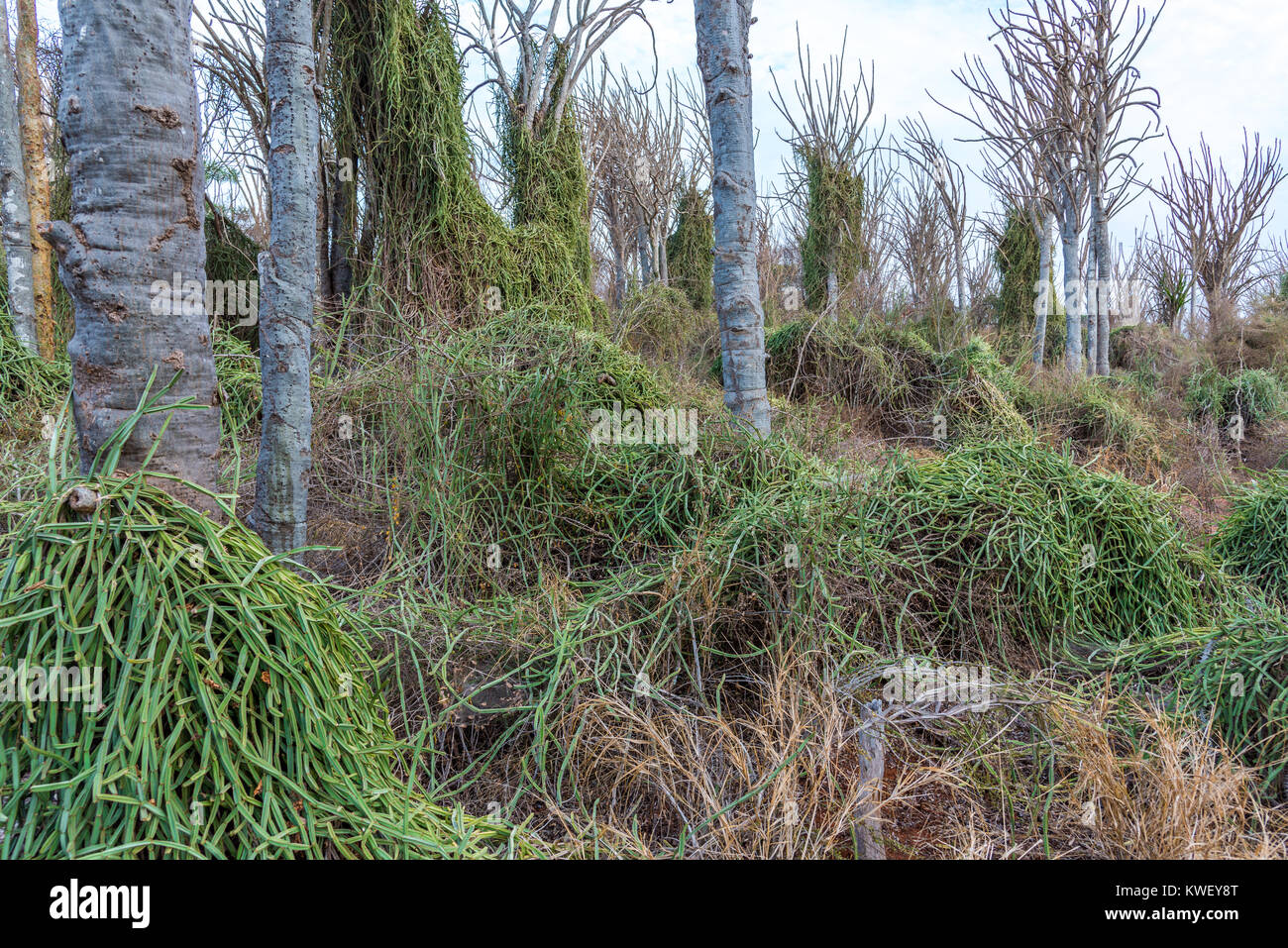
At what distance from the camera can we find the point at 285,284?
2.36m

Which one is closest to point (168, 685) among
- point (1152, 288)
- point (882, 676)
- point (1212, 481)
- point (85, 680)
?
point (85, 680)

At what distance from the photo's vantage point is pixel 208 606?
1.19 meters

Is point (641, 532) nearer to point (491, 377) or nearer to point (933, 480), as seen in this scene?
Result: point (491, 377)

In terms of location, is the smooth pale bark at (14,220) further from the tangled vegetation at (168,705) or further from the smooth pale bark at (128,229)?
the tangled vegetation at (168,705)

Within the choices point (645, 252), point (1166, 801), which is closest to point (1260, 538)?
point (1166, 801)

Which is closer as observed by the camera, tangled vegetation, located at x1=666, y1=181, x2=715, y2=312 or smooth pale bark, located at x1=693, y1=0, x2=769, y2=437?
smooth pale bark, located at x1=693, y1=0, x2=769, y2=437

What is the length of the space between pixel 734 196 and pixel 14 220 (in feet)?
16.9

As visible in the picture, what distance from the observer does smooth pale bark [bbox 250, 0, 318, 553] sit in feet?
7.72

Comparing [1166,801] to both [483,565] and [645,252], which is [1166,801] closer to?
[483,565]

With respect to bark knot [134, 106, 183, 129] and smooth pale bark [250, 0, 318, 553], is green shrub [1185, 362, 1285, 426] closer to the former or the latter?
smooth pale bark [250, 0, 318, 553]

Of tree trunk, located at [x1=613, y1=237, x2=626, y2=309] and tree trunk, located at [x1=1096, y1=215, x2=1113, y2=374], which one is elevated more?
tree trunk, located at [x1=613, y1=237, x2=626, y2=309]

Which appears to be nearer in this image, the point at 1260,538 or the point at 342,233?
the point at 1260,538

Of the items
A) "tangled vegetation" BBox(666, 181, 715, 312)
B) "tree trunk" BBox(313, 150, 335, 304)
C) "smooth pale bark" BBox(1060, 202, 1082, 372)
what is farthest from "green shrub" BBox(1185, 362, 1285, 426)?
"tree trunk" BBox(313, 150, 335, 304)

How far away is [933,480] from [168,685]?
2.62 metres
